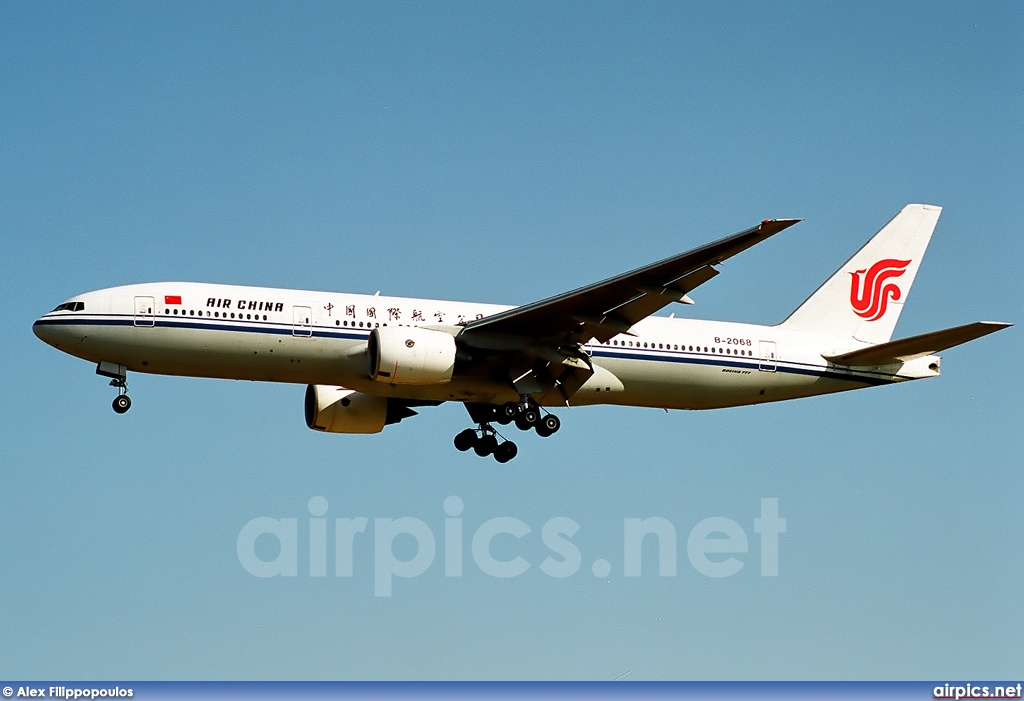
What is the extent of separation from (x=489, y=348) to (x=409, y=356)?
2.50m

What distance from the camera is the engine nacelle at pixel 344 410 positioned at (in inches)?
1617

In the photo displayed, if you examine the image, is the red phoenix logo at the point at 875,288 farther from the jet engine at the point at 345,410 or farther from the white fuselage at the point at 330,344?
the jet engine at the point at 345,410

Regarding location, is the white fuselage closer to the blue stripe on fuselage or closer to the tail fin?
the blue stripe on fuselage

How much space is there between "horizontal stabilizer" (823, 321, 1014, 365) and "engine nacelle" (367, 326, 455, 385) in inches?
460

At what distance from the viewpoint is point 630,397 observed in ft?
125

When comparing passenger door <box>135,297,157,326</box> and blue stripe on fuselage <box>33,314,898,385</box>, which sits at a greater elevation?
passenger door <box>135,297,157,326</box>

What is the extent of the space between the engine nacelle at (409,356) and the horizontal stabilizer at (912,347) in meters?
11.7

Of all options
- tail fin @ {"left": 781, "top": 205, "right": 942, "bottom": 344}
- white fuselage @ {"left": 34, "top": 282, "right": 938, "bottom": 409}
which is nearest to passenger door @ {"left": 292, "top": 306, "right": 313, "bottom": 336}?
white fuselage @ {"left": 34, "top": 282, "right": 938, "bottom": 409}

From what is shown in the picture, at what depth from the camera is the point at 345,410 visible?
4106 centimetres

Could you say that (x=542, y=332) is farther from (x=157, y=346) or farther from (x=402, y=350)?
(x=157, y=346)

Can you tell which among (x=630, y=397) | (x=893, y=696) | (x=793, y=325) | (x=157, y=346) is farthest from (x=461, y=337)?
(x=893, y=696)

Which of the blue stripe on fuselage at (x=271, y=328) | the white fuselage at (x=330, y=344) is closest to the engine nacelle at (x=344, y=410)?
the white fuselage at (x=330, y=344)

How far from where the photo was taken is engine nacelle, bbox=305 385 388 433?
41062mm

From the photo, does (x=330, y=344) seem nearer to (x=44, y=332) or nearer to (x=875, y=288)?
(x=44, y=332)
